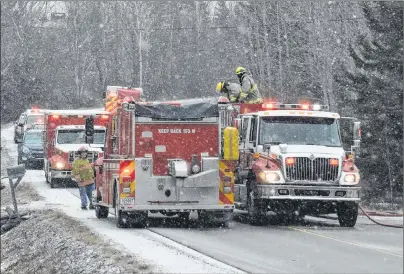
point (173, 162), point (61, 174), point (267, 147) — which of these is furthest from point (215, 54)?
point (173, 162)

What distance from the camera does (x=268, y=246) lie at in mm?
15883

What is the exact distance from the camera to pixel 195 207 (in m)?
18.9

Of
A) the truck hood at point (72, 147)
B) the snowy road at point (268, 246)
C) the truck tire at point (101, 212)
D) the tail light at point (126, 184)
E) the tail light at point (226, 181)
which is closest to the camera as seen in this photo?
the snowy road at point (268, 246)

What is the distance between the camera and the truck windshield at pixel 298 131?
19984 mm

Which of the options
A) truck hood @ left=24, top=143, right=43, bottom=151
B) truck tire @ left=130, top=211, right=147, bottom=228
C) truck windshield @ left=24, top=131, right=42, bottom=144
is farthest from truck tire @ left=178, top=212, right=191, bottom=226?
truck windshield @ left=24, top=131, right=42, bottom=144

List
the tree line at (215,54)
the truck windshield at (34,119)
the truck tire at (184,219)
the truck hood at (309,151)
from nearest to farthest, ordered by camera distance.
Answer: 1. the truck hood at (309,151)
2. the truck tire at (184,219)
3. the tree line at (215,54)
4. the truck windshield at (34,119)

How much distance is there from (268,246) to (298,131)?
477cm

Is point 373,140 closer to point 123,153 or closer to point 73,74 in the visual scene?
point 123,153

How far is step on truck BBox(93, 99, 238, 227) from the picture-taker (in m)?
18.6

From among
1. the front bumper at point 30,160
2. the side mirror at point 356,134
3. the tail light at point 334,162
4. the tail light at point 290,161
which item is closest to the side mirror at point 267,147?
the tail light at point 290,161

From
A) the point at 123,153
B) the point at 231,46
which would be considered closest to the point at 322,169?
the point at 123,153

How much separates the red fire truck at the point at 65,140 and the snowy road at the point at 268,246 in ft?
33.7

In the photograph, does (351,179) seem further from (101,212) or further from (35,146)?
(35,146)

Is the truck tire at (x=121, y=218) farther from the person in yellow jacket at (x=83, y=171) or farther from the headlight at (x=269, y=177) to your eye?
the person in yellow jacket at (x=83, y=171)
